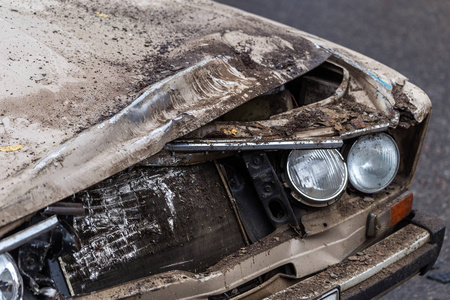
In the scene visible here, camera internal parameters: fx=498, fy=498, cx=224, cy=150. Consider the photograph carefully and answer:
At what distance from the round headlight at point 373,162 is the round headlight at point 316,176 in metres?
0.11

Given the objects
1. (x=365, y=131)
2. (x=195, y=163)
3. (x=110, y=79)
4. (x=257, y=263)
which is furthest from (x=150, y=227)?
(x=365, y=131)

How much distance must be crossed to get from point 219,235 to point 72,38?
1027 millimetres

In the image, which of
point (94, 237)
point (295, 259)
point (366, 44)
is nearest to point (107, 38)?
point (94, 237)

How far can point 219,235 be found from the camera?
1904 mm

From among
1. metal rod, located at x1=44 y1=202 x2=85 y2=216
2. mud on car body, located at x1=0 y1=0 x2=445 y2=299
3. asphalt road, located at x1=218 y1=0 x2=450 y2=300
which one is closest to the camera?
metal rod, located at x1=44 y1=202 x2=85 y2=216

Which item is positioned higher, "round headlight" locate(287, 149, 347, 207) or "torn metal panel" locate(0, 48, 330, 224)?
"torn metal panel" locate(0, 48, 330, 224)

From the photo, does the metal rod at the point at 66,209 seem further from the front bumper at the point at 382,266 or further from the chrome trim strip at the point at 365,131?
the chrome trim strip at the point at 365,131

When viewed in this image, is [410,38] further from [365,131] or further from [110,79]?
[110,79]

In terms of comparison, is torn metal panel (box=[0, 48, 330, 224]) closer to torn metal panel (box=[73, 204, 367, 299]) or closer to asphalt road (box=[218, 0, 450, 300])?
torn metal panel (box=[73, 204, 367, 299])

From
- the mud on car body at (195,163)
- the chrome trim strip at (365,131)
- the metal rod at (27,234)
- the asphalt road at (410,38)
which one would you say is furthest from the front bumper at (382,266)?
the asphalt road at (410,38)

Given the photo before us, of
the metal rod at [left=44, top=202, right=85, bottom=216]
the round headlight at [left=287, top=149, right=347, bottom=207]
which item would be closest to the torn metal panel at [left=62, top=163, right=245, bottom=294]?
the metal rod at [left=44, top=202, right=85, bottom=216]

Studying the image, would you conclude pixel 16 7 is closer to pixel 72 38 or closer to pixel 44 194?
pixel 72 38

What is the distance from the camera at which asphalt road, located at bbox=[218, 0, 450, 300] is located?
3.89 meters

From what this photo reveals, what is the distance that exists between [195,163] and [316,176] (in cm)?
49
